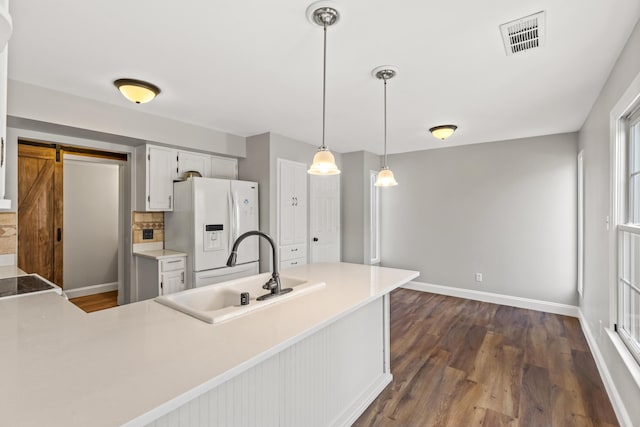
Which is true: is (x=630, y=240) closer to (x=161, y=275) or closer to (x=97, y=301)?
(x=161, y=275)

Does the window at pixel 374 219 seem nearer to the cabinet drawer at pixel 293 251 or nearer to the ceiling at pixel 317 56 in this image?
the cabinet drawer at pixel 293 251

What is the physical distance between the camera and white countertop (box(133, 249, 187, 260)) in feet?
11.2

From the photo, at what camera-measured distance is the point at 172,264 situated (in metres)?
3.48

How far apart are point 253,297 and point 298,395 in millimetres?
645

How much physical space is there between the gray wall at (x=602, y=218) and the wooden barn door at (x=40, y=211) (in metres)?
6.01

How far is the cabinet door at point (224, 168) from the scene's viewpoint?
13.7ft

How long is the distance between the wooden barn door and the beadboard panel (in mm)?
4539

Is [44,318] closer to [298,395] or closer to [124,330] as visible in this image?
[124,330]

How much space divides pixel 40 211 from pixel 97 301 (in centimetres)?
149

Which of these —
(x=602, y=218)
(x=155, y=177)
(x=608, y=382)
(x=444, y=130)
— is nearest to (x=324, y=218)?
(x=444, y=130)

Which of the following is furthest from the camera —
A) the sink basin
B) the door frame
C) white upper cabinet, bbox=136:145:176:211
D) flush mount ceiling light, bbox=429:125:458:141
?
flush mount ceiling light, bbox=429:125:458:141

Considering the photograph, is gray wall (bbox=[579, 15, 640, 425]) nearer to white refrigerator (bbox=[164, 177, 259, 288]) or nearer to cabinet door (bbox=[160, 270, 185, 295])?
white refrigerator (bbox=[164, 177, 259, 288])

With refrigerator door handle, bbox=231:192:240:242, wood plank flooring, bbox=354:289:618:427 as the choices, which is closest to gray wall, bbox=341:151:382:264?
wood plank flooring, bbox=354:289:618:427

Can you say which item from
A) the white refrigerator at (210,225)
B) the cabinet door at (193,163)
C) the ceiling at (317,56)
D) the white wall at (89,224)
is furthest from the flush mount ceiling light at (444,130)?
the white wall at (89,224)
